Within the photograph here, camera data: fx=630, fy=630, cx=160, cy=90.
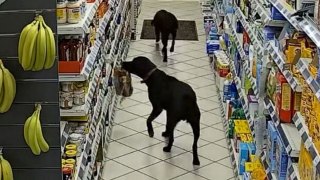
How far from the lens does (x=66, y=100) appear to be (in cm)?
372

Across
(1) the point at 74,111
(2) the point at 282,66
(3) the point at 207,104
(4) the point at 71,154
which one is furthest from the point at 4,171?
(3) the point at 207,104

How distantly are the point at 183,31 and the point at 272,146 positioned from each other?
279 inches

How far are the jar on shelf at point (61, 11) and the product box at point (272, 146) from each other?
137 cm

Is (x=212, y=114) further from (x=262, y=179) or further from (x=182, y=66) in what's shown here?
(x=262, y=179)

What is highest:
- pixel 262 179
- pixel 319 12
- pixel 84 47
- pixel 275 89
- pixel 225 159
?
pixel 319 12

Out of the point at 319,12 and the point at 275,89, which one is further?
the point at 275,89

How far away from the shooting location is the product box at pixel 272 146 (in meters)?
3.65

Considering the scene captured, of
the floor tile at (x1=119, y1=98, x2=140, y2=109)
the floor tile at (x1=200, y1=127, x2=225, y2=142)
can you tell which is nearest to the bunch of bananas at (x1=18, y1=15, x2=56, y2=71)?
the floor tile at (x1=200, y1=127, x2=225, y2=142)

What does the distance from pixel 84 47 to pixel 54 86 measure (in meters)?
0.86

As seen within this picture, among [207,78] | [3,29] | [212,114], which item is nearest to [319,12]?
[3,29]

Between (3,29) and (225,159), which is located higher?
(3,29)

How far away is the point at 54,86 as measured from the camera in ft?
9.91

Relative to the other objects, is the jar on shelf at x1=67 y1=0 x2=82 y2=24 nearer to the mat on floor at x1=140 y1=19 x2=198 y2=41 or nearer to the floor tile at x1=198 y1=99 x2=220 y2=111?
the floor tile at x1=198 y1=99 x2=220 y2=111

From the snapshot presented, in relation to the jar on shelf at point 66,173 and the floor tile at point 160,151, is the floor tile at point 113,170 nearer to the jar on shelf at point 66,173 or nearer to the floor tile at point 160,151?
the floor tile at point 160,151
